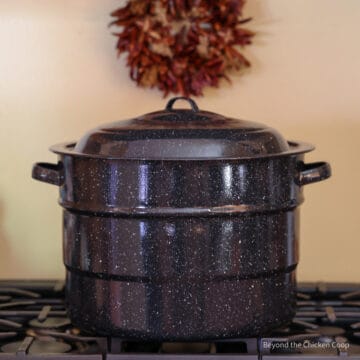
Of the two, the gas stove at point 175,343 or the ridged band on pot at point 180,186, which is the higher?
the ridged band on pot at point 180,186

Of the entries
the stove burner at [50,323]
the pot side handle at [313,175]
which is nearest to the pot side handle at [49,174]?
the stove burner at [50,323]

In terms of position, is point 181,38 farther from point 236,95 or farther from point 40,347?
point 40,347

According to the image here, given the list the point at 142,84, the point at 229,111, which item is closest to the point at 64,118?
the point at 142,84

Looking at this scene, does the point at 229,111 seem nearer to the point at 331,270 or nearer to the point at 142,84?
the point at 142,84

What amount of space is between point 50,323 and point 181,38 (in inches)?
22.7

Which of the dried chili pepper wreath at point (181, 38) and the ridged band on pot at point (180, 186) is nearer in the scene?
the ridged band on pot at point (180, 186)

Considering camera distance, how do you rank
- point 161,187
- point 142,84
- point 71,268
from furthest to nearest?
point 142,84 → point 71,268 → point 161,187

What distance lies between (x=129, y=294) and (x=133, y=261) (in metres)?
0.05

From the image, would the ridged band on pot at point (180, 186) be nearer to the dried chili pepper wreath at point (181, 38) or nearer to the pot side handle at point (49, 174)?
the pot side handle at point (49, 174)

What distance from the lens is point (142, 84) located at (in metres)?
1.40

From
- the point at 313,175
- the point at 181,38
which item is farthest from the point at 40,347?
the point at 181,38

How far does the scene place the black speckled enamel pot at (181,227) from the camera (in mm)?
998

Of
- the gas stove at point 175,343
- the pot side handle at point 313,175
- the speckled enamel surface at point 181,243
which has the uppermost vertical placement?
the pot side handle at point 313,175

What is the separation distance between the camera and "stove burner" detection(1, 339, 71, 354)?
3.35ft
